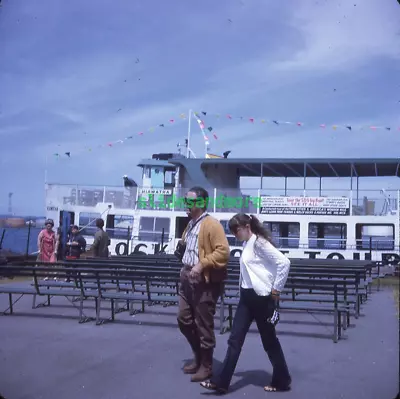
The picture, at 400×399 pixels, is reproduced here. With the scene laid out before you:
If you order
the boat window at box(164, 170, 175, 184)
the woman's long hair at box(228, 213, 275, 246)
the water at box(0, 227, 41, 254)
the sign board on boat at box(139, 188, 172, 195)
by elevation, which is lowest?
the water at box(0, 227, 41, 254)

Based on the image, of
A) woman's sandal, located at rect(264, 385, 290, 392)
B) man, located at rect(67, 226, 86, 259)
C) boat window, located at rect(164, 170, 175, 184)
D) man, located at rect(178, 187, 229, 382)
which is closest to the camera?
woman's sandal, located at rect(264, 385, 290, 392)

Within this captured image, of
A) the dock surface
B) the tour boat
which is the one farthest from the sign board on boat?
the dock surface

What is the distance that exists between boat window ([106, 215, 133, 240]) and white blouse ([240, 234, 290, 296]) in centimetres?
1818

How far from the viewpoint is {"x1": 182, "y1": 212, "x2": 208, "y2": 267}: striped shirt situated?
4.72 meters

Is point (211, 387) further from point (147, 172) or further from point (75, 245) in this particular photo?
point (147, 172)

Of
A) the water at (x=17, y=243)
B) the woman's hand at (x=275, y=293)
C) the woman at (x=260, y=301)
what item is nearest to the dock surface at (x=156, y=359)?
the woman at (x=260, y=301)

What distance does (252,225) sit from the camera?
445 centimetres

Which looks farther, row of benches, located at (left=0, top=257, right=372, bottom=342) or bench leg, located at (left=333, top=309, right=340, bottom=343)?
row of benches, located at (left=0, top=257, right=372, bottom=342)

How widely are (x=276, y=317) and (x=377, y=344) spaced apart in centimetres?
273

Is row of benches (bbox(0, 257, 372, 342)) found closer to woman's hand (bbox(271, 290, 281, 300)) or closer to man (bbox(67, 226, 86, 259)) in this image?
woman's hand (bbox(271, 290, 281, 300))

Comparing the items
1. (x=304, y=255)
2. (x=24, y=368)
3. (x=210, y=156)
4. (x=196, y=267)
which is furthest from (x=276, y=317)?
(x=210, y=156)

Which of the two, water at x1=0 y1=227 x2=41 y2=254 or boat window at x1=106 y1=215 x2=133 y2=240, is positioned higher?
boat window at x1=106 y1=215 x2=133 y2=240

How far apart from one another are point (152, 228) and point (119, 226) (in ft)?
9.25

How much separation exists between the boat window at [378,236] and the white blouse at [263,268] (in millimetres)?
16768
